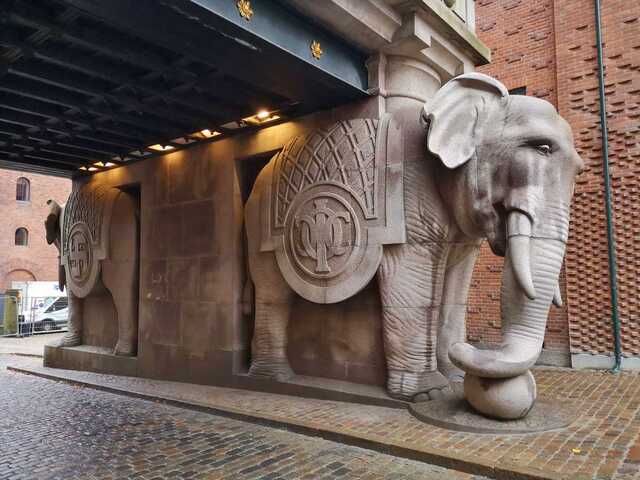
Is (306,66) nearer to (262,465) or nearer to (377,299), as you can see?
(377,299)

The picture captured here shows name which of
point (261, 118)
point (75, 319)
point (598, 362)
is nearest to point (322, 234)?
point (261, 118)

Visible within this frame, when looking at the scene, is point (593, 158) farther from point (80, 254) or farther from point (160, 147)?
point (80, 254)

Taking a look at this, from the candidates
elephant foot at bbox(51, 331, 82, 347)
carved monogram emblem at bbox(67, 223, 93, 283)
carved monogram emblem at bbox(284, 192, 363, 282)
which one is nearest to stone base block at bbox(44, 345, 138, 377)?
elephant foot at bbox(51, 331, 82, 347)

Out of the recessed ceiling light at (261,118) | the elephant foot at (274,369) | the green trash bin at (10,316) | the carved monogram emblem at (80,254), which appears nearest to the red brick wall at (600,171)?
the elephant foot at (274,369)

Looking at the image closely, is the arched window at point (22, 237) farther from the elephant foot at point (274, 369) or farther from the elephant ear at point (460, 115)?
the elephant ear at point (460, 115)

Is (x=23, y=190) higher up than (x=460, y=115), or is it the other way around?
(x=23, y=190)

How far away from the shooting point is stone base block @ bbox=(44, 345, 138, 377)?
11.2 metres

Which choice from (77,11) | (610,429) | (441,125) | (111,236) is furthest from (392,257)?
(111,236)

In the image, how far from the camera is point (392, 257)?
7.37 meters

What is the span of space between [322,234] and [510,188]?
2741mm

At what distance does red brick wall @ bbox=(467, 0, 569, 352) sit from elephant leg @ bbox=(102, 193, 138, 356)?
7565mm

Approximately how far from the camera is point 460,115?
680 centimetres

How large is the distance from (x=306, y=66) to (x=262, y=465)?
490cm

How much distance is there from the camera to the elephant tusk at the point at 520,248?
5.82m
